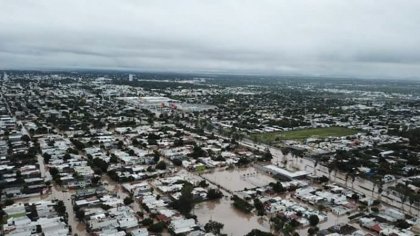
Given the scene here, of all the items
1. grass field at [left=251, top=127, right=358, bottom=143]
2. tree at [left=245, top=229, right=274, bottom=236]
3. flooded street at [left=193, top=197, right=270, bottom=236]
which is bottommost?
flooded street at [left=193, top=197, right=270, bottom=236]

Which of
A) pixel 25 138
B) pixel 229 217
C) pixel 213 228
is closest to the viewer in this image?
pixel 213 228

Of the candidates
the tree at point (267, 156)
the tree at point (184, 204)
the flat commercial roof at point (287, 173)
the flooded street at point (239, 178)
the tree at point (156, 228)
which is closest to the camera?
the tree at point (156, 228)

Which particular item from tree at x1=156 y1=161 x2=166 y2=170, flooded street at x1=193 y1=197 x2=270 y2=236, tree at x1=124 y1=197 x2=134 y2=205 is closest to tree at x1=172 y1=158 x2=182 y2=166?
tree at x1=156 y1=161 x2=166 y2=170

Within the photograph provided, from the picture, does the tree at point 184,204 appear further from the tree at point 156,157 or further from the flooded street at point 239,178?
the tree at point 156,157

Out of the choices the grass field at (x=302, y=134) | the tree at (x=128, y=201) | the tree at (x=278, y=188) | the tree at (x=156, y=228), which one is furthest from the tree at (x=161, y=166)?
the grass field at (x=302, y=134)

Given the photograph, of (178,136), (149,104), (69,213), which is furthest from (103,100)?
Answer: (69,213)

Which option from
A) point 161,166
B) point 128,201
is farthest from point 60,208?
point 161,166

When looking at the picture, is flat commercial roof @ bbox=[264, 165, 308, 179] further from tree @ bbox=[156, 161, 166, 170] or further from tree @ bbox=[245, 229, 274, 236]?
tree @ bbox=[245, 229, 274, 236]

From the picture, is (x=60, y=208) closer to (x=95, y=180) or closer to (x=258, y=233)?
(x=95, y=180)
